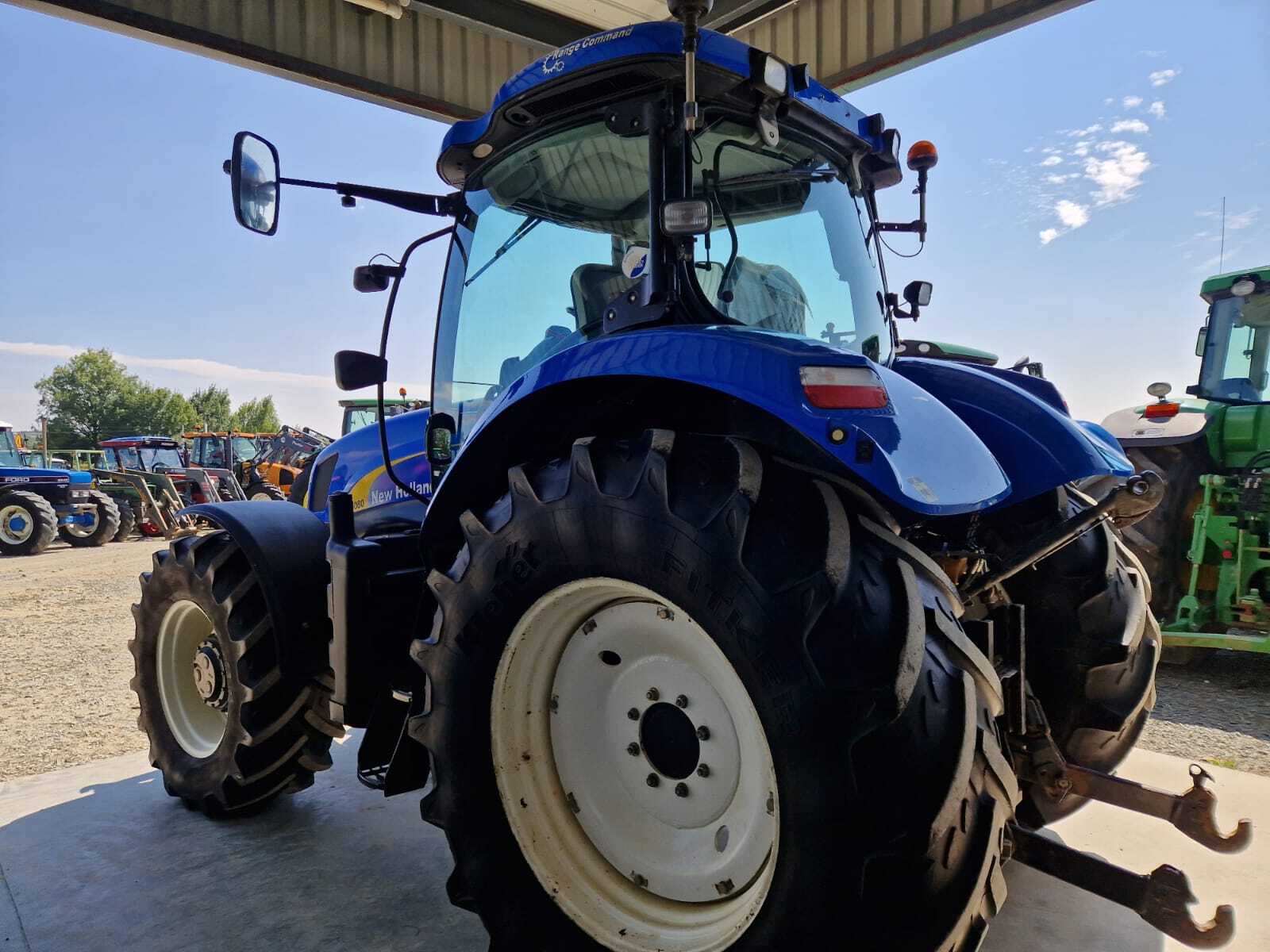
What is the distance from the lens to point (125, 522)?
1645 cm

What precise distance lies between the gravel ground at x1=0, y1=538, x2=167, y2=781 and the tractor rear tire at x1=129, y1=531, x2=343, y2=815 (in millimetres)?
1204

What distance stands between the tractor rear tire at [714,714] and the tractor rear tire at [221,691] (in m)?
1.13

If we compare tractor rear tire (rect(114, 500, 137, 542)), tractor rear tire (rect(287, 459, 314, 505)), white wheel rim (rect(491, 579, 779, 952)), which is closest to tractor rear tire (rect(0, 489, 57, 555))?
tractor rear tire (rect(114, 500, 137, 542))

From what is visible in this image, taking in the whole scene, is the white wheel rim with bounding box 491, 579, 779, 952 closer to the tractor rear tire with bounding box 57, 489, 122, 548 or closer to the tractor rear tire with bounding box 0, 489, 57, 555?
the tractor rear tire with bounding box 0, 489, 57, 555

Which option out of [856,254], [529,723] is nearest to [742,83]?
[856,254]

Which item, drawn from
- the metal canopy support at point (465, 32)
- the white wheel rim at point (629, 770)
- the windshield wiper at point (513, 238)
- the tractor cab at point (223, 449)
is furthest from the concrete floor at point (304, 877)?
the tractor cab at point (223, 449)

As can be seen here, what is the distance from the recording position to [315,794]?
11.0ft

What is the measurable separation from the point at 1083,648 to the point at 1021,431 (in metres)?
0.63

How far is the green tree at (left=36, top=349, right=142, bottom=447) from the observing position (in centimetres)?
5834

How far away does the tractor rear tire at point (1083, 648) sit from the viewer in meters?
2.36

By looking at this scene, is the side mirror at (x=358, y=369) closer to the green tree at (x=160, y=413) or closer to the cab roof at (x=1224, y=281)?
the cab roof at (x=1224, y=281)

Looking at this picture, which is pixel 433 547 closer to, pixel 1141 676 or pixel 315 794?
pixel 315 794

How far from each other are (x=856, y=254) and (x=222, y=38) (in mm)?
4502

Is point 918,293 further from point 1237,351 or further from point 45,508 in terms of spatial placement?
point 45,508
